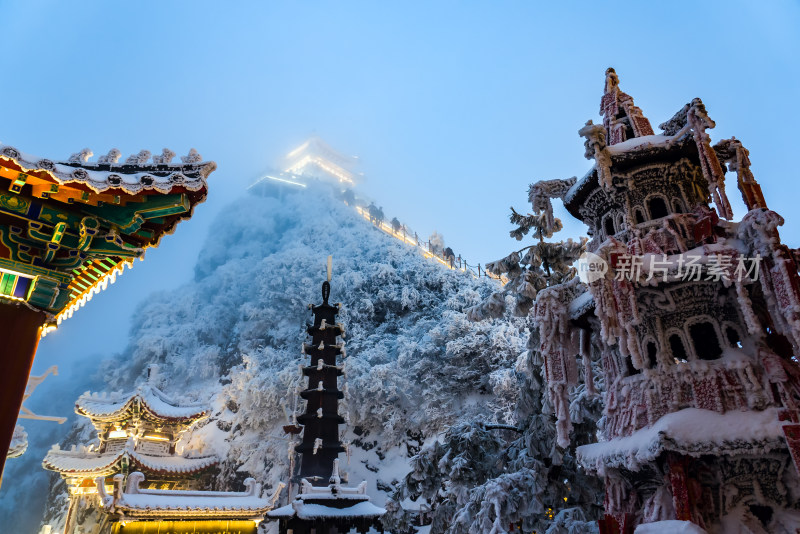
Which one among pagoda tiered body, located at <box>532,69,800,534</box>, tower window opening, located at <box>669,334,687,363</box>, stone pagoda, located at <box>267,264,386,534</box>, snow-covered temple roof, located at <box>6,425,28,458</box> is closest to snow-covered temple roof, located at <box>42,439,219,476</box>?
stone pagoda, located at <box>267,264,386,534</box>

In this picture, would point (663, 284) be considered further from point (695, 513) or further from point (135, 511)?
point (135, 511)

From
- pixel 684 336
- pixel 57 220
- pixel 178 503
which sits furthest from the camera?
pixel 178 503

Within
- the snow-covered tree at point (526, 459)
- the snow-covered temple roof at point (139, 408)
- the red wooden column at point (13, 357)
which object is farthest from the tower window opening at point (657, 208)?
the snow-covered temple roof at point (139, 408)

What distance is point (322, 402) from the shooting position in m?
21.9

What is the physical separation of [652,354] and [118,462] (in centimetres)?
2265

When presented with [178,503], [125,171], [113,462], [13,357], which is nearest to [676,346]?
[125,171]

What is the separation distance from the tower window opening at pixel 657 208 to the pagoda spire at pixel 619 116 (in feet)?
5.97

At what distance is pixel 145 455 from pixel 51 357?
323 feet

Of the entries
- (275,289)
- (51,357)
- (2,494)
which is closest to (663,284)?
(275,289)

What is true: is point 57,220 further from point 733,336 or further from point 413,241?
point 413,241

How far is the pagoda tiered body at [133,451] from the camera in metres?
22.6

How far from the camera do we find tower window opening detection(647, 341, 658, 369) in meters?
9.34

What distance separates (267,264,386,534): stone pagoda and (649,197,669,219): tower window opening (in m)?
13.8

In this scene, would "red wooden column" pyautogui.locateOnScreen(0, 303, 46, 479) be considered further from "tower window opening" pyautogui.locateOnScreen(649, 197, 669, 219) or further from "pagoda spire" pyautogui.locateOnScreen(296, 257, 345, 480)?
"pagoda spire" pyautogui.locateOnScreen(296, 257, 345, 480)
